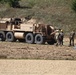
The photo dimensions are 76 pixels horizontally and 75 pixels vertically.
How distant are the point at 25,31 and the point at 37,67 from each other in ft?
51.8

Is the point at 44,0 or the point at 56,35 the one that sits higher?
the point at 44,0

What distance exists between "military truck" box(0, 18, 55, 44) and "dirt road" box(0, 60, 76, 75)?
12493mm

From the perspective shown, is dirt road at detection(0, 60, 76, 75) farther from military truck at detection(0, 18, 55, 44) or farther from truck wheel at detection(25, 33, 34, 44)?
truck wheel at detection(25, 33, 34, 44)

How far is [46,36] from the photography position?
32562 millimetres

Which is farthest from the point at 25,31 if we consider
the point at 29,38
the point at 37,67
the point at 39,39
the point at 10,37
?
the point at 37,67

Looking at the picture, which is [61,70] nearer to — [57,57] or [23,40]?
[57,57]

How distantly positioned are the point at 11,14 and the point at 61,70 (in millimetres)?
36164

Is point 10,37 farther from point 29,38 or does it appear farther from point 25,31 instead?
point 29,38

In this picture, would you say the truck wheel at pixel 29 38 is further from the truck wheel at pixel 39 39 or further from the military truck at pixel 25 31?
the truck wheel at pixel 39 39

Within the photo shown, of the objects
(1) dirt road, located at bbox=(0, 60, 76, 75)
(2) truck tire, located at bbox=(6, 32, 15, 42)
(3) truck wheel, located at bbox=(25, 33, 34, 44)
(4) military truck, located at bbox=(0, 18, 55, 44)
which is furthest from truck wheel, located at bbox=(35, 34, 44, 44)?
(1) dirt road, located at bbox=(0, 60, 76, 75)

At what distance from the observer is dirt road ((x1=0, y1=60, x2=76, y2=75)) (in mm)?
16000

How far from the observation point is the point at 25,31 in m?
33.2

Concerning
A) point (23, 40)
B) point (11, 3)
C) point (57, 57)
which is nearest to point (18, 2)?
point (11, 3)

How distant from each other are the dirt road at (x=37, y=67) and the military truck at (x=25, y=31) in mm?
12493
